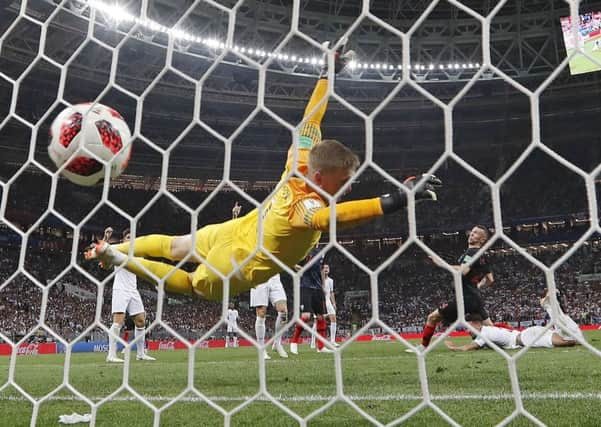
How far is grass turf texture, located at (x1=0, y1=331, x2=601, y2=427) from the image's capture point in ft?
7.53

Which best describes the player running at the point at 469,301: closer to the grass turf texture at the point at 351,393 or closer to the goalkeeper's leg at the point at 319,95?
the grass turf texture at the point at 351,393

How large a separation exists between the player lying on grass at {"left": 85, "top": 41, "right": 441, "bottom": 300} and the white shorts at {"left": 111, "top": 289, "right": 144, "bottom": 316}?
11.4ft

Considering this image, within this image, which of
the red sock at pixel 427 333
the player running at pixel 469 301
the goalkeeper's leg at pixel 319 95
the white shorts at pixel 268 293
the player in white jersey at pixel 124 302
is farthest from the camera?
the white shorts at pixel 268 293

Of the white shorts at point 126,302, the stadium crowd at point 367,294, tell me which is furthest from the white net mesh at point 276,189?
the stadium crowd at point 367,294

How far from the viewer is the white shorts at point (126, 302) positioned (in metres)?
6.48

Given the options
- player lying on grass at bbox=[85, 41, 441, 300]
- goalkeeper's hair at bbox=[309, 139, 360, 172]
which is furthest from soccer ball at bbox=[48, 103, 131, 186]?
goalkeeper's hair at bbox=[309, 139, 360, 172]

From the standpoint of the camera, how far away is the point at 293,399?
2.81 metres

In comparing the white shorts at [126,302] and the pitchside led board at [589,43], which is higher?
the pitchside led board at [589,43]

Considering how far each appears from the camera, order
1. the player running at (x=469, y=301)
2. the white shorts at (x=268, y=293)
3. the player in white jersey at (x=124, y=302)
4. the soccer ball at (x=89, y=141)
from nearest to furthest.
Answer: the soccer ball at (x=89, y=141), the player running at (x=469, y=301), the player in white jersey at (x=124, y=302), the white shorts at (x=268, y=293)

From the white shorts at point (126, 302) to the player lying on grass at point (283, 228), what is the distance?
3464 millimetres

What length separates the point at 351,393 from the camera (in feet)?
9.96

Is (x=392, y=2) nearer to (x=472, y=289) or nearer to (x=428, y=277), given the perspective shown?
(x=428, y=277)

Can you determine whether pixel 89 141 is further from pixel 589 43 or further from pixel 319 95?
pixel 589 43

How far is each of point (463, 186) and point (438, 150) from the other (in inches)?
116
